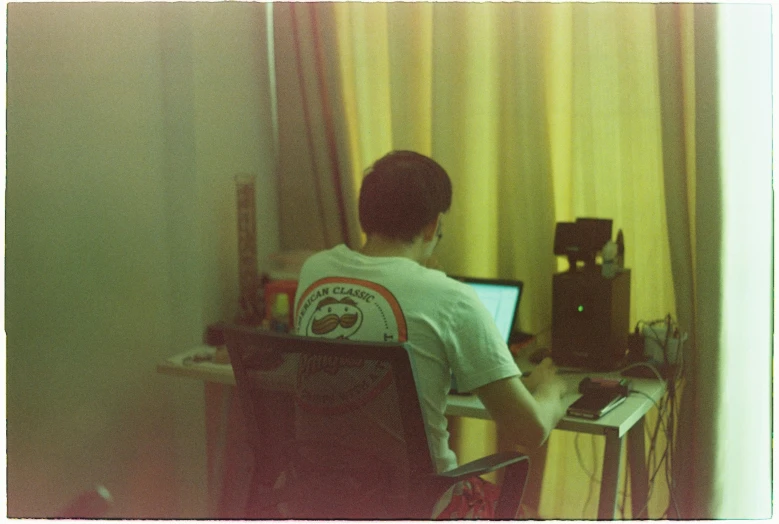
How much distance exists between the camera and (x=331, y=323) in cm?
139

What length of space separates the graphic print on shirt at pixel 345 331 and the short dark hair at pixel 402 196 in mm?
146

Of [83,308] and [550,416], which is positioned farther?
[83,308]

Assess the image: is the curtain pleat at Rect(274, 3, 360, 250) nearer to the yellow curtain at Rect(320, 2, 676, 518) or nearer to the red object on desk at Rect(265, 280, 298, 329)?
the yellow curtain at Rect(320, 2, 676, 518)

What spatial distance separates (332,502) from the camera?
4.43ft

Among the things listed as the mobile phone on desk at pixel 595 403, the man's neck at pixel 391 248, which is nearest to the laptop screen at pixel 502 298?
the mobile phone on desk at pixel 595 403

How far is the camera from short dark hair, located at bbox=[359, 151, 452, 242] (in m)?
1.47

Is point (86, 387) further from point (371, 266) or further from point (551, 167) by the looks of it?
point (551, 167)

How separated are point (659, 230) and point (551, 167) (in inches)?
13.3

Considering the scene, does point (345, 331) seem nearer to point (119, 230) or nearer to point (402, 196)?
point (402, 196)

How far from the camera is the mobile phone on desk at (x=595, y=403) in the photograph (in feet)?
5.38

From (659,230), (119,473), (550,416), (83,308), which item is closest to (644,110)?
(659,230)

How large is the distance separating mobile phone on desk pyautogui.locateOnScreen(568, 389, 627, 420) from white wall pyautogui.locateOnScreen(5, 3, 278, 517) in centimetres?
123

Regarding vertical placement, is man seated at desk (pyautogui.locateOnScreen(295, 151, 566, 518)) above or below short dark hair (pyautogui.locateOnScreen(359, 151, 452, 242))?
below

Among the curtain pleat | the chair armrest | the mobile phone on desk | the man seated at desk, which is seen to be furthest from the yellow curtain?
the chair armrest
